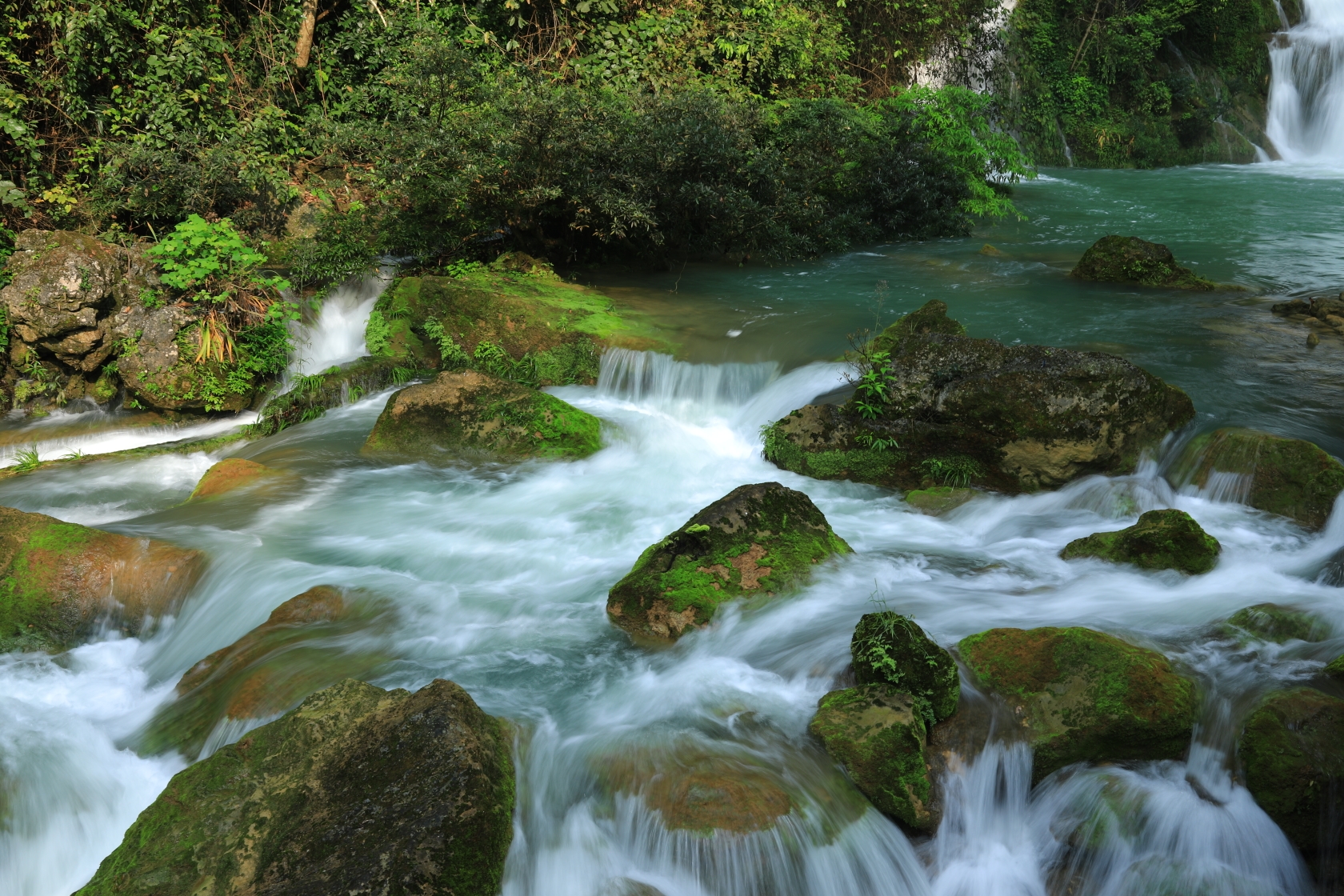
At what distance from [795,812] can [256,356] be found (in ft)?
26.7

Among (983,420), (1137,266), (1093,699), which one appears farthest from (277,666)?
(1137,266)

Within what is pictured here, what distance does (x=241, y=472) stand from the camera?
8.06 m

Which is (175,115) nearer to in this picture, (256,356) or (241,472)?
(256,356)

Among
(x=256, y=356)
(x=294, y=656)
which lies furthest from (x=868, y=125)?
(x=294, y=656)

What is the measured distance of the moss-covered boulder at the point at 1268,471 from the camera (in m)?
6.50

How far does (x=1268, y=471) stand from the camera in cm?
682

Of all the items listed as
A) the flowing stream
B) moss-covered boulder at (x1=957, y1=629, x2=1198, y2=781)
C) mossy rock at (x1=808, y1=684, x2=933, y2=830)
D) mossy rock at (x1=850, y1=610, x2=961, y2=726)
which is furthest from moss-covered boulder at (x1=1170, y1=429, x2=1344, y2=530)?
mossy rock at (x1=808, y1=684, x2=933, y2=830)

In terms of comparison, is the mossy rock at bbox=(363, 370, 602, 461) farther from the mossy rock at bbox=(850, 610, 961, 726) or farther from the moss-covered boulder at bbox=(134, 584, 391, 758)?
the mossy rock at bbox=(850, 610, 961, 726)

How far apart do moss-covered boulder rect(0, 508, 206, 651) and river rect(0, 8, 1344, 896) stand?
0.17 metres

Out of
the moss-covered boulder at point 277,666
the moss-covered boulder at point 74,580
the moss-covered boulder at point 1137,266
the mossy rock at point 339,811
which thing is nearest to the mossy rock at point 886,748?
the mossy rock at point 339,811

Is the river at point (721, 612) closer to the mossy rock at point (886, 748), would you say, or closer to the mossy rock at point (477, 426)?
the mossy rock at point (886, 748)

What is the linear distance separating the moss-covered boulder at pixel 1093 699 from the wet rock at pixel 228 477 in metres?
6.17

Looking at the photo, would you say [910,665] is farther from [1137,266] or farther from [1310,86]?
[1310,86]

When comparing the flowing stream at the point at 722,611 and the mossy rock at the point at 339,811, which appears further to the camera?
the flowing stream at the point at 722,611
